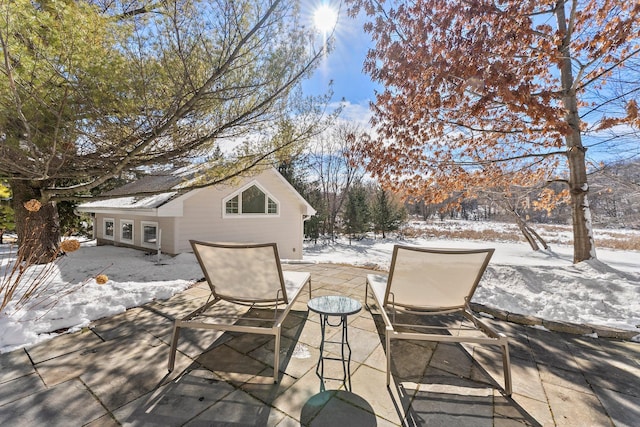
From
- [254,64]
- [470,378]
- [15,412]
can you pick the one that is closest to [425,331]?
[470,378]

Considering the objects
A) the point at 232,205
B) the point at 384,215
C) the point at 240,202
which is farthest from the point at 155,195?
the point at 384,215

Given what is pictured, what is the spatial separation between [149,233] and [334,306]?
387 inches

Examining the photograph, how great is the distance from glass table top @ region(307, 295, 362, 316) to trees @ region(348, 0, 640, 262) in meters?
3.93

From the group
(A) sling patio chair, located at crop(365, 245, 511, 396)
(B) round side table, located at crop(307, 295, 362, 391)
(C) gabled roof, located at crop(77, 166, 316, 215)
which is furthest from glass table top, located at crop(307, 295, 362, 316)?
Answer: (C) gabled roof, located at crop(77, 166, 316, 215)

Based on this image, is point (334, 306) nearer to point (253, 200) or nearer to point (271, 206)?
point (253, 200)

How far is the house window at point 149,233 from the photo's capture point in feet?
31.9

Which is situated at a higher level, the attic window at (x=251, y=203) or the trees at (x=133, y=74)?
the trees at (x=133, y=74)

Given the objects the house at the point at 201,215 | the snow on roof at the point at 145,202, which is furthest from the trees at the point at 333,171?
the snow on roof at the point at 145,202

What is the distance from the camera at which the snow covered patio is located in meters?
1.81

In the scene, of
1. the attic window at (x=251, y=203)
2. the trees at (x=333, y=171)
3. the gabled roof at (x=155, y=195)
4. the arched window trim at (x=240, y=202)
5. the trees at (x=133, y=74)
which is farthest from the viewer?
the trees at (x=333, y=171)

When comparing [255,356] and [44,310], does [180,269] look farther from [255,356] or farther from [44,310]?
[255,356]

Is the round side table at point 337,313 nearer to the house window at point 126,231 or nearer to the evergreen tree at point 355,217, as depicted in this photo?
the house window at point 126,231

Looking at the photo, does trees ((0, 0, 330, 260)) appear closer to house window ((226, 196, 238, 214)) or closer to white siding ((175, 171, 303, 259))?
white siding ((175, 171, 303, 259))

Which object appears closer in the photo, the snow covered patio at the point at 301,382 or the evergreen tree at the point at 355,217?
the snow covered patio at the point at 301,382
